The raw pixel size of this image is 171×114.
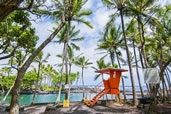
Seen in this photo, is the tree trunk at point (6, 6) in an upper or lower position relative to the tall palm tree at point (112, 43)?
lower

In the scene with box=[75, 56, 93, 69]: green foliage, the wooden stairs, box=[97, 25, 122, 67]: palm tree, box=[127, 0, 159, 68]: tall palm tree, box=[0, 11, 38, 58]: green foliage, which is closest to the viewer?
box=[0, 11, 38, 58]: green foliage

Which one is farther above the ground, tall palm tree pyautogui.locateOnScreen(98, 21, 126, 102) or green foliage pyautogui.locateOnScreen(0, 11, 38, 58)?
tall palm tree pyautogui.locateOnScreen(98, 21, 126, 102)

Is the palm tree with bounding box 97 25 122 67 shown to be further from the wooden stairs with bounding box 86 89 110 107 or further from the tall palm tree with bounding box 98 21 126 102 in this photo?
the wooden stairs with bounding box 86 89 110 107

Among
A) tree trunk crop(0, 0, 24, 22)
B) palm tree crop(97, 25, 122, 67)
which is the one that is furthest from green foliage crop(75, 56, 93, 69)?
tree trunk crop(0, 0, 24, 22)

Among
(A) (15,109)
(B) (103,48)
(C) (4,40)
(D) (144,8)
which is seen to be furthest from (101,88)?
(A) (15,109)

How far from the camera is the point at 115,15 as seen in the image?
47.5 ft

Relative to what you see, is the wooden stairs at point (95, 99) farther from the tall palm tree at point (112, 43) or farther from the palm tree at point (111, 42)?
the palm tree at point (111, 42)

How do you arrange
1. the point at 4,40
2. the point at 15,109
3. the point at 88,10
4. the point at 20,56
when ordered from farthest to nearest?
the point at 88,10 → the point at 20,56 → the point at 4,40 → the point at 15,109

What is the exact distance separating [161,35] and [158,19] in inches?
96.8

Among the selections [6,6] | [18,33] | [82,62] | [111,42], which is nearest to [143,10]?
[111,42]

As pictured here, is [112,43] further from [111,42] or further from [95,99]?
[95,99]

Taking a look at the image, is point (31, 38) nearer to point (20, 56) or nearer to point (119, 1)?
point (20, 56)

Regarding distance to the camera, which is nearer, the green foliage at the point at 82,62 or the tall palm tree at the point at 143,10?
the tall palm tree at the point at 143,10

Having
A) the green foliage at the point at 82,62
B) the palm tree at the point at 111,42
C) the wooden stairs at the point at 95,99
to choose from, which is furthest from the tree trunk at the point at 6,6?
the green foliage at the point at 82,62
